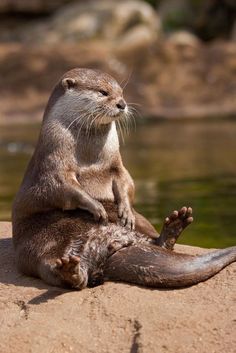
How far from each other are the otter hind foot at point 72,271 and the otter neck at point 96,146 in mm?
683

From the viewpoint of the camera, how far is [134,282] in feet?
16.6

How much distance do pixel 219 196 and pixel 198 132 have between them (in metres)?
6.34

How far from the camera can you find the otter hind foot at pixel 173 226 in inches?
208

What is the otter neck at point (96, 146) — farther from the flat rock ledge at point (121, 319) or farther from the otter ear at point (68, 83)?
the flat rock ledge at point (121, 319)

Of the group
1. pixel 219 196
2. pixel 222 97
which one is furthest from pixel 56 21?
pixel 219 196

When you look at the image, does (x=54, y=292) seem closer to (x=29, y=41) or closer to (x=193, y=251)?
(x=193, y=251)

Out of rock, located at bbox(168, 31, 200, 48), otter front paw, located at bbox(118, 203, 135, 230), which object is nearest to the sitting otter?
otter front paw, located at bbox(118, 203, 135, 230)

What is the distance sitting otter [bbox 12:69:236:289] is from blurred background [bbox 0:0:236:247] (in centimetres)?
193

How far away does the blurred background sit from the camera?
1035 cm

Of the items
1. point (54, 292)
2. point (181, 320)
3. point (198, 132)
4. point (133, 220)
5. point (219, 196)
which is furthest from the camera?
point (198, 132)

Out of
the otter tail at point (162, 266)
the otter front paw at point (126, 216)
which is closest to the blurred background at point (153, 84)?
the otter front paw at point (126, 216)

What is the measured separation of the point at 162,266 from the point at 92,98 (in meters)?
1.15

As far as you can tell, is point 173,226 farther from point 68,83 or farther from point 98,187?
point 68,83

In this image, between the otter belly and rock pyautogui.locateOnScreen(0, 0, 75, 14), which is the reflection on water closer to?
the otter belly
